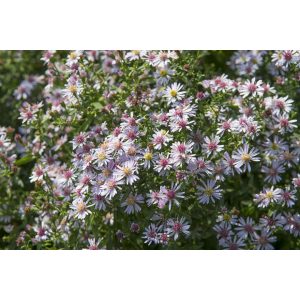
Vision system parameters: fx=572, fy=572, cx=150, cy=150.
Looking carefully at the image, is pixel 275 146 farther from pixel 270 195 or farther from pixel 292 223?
pixel 292 223

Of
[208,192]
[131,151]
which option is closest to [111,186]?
[131,151]

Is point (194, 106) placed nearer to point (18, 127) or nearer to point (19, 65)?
point (18, 127)

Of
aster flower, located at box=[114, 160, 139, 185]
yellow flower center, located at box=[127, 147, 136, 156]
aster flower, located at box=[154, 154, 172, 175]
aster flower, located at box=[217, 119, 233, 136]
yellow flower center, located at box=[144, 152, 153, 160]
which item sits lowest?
aster flower, located at box=[114, 160, 139, 185]

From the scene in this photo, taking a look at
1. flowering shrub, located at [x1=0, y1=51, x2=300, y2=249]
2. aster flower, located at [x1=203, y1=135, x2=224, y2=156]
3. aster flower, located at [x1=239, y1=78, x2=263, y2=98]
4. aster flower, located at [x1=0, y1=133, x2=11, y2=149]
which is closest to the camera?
flowering shrub, located at [x1=0, y1=51, x2=300, y2=249]

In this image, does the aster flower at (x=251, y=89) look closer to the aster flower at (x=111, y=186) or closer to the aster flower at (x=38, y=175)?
the aster flower at (x=111, y=186)

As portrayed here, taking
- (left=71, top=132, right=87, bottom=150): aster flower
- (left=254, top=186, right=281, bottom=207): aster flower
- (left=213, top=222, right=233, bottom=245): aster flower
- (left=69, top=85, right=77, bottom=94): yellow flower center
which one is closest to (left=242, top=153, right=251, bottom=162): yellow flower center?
(left=254, top=186, right=281, bottom=207): aster flower

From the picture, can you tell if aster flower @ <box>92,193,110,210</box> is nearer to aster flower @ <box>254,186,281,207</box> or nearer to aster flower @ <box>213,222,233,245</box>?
aster flower @ <box>213,222,233,245</box>
